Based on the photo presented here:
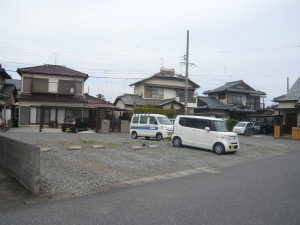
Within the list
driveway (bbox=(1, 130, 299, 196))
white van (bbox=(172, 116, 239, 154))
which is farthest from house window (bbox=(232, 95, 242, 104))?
driveway (bbox=(1, 130, 299, 196))

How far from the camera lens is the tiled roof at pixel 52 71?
27.6 m

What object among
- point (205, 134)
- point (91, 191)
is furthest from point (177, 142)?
point (91, 191)

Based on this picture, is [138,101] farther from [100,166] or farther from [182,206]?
[182,206]

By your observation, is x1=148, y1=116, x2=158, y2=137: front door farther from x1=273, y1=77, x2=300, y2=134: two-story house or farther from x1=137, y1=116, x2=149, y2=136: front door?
x1=273, y1=77, x2=300, y2=134: two-story house

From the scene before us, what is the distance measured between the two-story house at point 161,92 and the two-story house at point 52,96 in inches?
222

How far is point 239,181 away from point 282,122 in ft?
84.7

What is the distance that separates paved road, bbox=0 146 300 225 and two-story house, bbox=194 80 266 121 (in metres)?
30.0

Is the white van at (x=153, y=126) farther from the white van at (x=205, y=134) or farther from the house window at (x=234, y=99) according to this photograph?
the house window at (x=234, y=99)

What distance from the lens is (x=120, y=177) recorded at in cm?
732

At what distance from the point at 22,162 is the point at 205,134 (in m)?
9.20

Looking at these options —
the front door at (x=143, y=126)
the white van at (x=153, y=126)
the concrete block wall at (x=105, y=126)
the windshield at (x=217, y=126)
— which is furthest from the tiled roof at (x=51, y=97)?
the windshield at (x=217, y=126)

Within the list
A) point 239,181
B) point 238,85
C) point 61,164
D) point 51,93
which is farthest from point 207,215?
point 238,85

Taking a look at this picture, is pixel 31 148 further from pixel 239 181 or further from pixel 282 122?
pixel 282 122

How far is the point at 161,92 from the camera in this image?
116 ft
